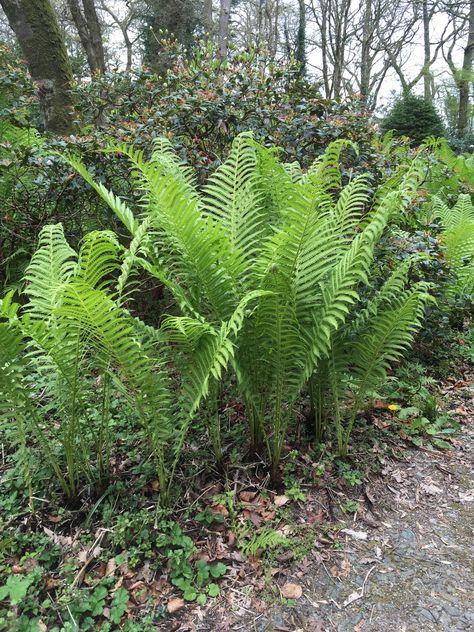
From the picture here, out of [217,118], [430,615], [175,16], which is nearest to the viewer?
[430,615]

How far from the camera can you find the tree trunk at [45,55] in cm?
367

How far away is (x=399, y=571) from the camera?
1688 millimetres

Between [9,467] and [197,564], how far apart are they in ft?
3.49

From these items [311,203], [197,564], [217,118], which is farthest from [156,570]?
[217,118]

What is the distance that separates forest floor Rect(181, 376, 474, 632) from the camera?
150 cm

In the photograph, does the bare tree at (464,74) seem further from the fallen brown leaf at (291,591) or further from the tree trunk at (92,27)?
the fallen brown leaf at (291,591)

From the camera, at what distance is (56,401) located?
182cm

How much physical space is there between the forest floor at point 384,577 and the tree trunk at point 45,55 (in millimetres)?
3757

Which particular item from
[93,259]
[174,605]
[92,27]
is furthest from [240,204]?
[92,27]

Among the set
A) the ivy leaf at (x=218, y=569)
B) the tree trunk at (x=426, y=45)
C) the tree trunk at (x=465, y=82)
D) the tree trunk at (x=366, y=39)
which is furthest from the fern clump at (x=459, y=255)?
the tree trunk at (x=426, y=45)

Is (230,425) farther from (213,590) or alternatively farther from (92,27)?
(92,27)

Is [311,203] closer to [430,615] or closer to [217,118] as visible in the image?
[430,615]

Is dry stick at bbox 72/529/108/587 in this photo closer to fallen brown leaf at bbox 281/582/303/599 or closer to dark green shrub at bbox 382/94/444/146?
fallen brown leaf at bbox 281/582/303/599

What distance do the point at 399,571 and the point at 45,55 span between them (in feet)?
14.7
